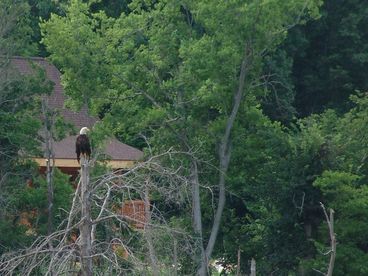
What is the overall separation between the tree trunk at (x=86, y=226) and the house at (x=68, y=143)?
1301cm

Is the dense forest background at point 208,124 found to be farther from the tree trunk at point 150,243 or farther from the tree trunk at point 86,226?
the tree trunk at point 86,226

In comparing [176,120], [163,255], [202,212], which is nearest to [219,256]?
[202,212]

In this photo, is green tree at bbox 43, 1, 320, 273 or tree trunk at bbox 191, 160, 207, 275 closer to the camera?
tree trunk at bbox 191, 160, 207, 275

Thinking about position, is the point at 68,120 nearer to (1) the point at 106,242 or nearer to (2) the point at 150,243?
(1) the point at 106,242

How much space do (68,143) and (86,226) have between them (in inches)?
622

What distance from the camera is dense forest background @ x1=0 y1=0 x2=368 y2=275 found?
2678 centimetres

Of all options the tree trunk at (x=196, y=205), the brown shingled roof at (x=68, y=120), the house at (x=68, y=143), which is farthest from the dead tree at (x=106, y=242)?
the brown shingled roof at (x=68, y=120)

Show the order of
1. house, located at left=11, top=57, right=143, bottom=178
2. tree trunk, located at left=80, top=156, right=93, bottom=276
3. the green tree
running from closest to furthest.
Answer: tree trunk, located at left=80, top=156, right=93, bottom=276 → the green tree → house, located at left=11, top=57, right=143, bottom=178

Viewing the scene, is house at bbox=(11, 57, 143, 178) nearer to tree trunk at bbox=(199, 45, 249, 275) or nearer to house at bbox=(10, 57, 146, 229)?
house at bbox=(10, 57, 146, 229)

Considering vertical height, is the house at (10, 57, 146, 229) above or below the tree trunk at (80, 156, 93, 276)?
below

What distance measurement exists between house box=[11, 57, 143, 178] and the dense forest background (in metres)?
1.00

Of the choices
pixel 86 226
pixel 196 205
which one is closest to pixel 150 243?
pixel 86 226

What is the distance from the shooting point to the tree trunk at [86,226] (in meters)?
15.4

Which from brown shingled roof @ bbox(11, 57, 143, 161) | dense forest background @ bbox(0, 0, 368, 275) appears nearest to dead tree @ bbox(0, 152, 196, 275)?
dense forest background @ bbox(0, 0, 368, 275)
